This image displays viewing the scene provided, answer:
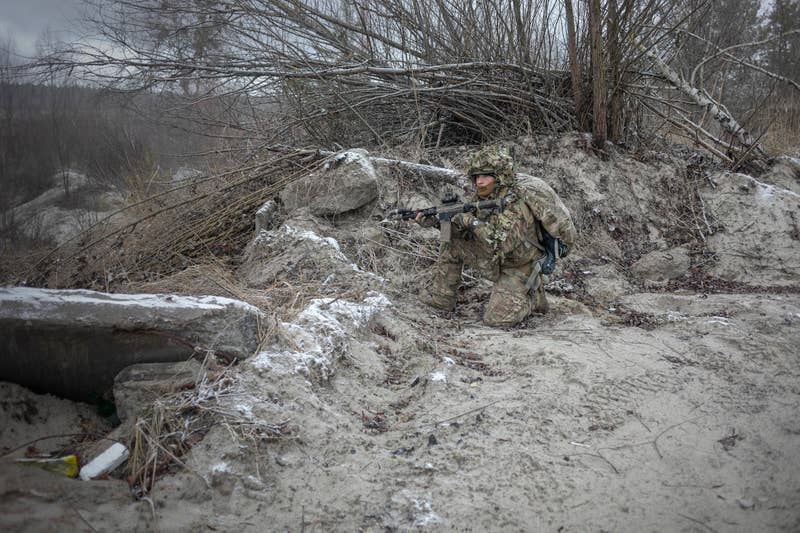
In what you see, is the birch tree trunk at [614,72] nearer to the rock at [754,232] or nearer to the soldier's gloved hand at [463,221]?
the rock at [754,232]

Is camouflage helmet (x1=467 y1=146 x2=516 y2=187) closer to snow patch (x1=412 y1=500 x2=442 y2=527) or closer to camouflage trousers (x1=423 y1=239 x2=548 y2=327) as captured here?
camouflage trousers (x1=423 y1=239 x2=548 y2=327)

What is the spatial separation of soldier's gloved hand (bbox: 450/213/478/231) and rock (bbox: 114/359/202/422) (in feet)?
8.34

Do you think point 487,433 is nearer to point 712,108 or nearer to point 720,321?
point 720,321

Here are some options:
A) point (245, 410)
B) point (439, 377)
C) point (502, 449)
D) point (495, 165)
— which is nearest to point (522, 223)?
point (495, 165)

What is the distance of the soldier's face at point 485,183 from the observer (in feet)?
14.8

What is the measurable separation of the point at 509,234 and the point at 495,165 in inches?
22.4

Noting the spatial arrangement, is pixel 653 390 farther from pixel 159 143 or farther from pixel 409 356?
pixel 159 143

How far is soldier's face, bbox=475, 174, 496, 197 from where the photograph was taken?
4.52 metres

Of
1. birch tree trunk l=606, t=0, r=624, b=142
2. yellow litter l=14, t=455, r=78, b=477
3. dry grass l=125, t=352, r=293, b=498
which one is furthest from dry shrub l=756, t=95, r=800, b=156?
yellow litter l=14, t=455, r=78, b=477

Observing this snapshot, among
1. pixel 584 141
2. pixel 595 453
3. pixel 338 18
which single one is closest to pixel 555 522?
pixel 595 453

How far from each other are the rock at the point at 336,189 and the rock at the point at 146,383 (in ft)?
9.49

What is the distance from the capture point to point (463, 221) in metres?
4.59

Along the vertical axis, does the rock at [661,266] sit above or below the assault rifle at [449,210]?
below

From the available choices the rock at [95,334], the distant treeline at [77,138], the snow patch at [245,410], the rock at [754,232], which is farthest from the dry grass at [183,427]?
the rock at [754,232]
